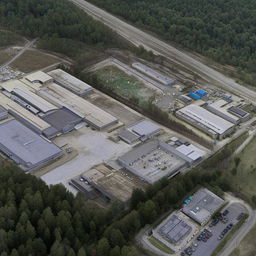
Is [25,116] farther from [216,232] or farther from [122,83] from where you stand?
[216,232]

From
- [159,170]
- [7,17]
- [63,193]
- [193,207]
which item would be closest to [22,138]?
[63,193]

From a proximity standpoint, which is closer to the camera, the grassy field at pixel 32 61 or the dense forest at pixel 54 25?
the grassy field at pixel 32 61

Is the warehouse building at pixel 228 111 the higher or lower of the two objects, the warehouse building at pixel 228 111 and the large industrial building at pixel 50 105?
the higher

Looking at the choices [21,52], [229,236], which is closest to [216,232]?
[229,236]

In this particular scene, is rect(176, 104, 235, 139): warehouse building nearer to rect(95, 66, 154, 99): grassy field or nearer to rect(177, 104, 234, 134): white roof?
rect(177, 104, 234, 134): white roof

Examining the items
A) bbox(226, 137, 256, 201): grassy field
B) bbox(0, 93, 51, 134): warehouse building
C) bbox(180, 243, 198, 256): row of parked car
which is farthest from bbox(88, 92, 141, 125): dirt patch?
bbox(180, 243, 198, 256): row of parked car

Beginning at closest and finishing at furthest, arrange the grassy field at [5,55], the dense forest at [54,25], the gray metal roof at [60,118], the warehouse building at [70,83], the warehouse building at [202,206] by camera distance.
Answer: the warehouse building at [202,206] < the gray metal roof at [60,118] < the warehouse building at [70,83] < the grassy field at [5,55] < the dense forest at [54,25]

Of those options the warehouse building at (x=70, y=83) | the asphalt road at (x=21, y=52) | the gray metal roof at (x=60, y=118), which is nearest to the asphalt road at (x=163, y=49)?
the asphalt road at (x=21, y=52)

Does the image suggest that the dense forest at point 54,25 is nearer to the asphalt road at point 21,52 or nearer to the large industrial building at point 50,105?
the asphalt road at point 21,52
